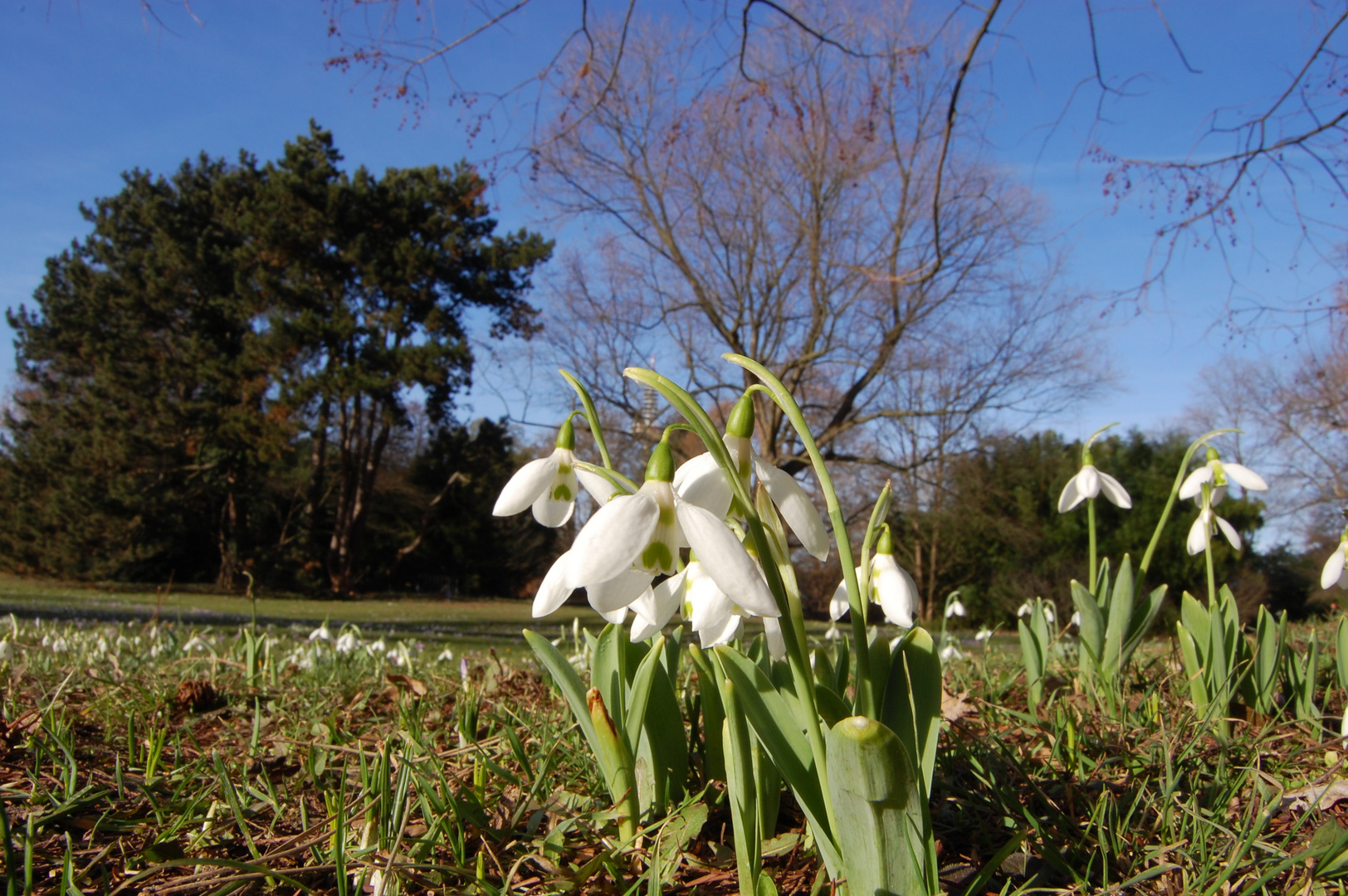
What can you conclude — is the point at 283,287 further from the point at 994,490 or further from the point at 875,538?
the point at 875,538

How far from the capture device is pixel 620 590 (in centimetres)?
87

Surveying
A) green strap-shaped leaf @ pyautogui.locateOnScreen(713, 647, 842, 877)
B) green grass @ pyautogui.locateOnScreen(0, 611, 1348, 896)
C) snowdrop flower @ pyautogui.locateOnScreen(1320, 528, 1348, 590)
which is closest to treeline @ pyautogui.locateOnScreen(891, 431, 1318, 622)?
snowdrop flower @ pyautogui.locateOnScreen(1320, 528, 1348, 590)

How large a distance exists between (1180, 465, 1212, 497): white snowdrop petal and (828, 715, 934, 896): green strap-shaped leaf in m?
1.71

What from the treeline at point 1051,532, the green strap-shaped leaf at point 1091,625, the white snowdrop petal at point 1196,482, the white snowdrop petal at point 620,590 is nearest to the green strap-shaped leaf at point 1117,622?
the green strap-shaped leaf at point 1091,625

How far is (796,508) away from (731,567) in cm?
18

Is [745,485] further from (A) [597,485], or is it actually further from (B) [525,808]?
(B) [525,808]

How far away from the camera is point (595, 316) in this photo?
13.9 m

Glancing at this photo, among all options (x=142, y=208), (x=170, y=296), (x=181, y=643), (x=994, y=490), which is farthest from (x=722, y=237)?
(x=142, y=208)

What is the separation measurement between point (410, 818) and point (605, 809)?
0.32 m

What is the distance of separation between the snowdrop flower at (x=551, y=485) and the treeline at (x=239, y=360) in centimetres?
1873

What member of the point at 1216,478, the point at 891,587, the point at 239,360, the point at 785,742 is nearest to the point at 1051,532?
the point at 1216,478

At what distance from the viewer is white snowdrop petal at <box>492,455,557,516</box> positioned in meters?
1.18

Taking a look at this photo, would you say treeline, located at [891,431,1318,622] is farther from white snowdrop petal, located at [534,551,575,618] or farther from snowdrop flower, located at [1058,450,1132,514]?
white snowdrop petal, located at [534,551,575,618]

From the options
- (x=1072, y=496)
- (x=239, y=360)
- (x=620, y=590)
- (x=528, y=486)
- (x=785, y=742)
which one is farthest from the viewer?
(x=239, y=360)
